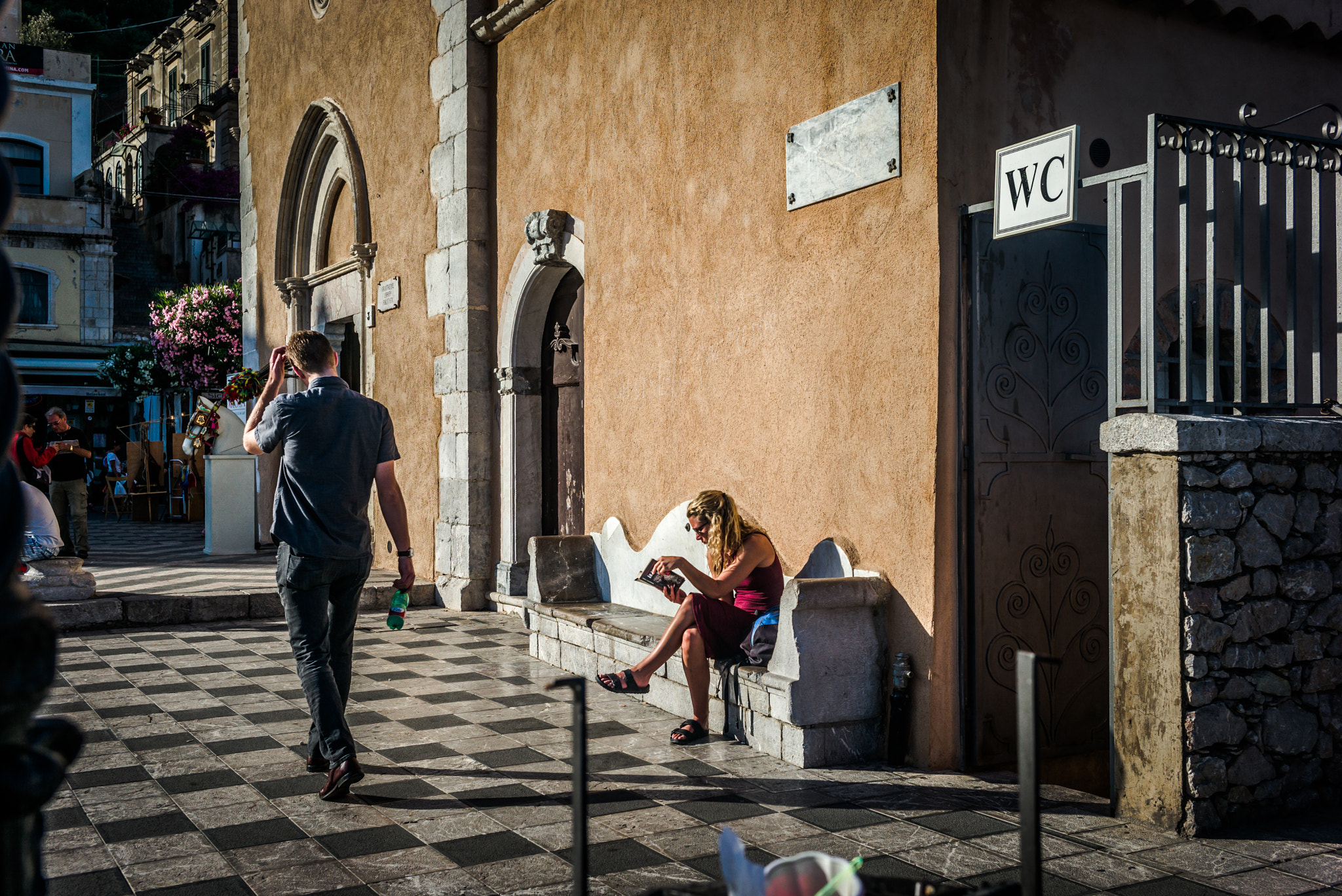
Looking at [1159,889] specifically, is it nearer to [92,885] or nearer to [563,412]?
[92,885]

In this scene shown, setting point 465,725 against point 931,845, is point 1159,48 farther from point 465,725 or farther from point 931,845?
point 465,725

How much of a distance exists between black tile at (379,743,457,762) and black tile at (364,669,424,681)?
5.12ft

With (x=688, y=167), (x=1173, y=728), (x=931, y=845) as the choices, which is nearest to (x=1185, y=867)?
(x=1173, y=728)

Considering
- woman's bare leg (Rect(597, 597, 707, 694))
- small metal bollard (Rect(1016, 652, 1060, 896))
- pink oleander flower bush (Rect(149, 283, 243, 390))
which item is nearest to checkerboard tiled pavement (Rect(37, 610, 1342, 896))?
woman's bare leg (Rect(597, 597, 707, 694))

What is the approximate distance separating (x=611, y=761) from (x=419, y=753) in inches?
34.1

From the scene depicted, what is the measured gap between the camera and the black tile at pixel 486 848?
11.9 ft

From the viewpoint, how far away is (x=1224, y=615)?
12.9 feet

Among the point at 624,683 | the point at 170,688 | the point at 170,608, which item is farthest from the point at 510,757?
the point at 170,608

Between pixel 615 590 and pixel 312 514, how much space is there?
127 inches

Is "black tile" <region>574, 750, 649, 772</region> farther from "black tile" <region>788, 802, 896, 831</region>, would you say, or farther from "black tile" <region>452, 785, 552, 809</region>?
"black tile" <region>788, 802, 896, 831</region>

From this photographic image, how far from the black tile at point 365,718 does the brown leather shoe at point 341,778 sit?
1.19 metres

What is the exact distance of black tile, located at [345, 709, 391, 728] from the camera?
550 cm

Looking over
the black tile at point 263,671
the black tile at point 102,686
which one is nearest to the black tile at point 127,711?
the black tile at point 102,686

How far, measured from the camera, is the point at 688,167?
258 inches
